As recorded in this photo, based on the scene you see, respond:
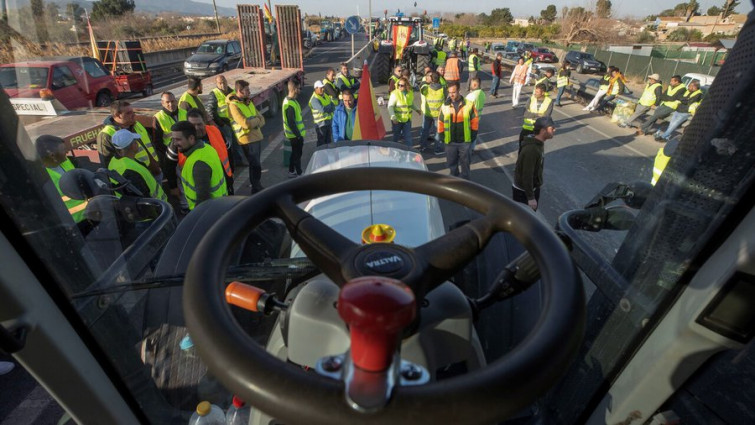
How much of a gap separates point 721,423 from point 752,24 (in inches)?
45.7

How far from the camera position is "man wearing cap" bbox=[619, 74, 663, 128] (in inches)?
370

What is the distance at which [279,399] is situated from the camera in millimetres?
623

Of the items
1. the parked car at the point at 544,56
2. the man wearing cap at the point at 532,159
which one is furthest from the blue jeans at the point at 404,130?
the parked car at the point at 544,56

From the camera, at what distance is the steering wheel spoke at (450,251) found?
102 centimetres

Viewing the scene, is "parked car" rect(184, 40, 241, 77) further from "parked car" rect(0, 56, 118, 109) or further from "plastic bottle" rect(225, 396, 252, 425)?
"plastic bottle" rect(225, 396, 252, 425)

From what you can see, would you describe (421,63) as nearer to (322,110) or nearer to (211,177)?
(322,110)

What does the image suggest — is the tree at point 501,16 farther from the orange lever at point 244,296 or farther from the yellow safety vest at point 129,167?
the orange lever at point 244,296

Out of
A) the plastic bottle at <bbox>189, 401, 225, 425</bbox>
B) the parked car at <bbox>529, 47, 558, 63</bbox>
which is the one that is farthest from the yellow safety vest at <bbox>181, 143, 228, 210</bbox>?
the parked car at <bbox>529, 47, 558, 63</bbox>

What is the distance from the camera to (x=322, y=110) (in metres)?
7.18

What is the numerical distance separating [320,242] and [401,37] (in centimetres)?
1617

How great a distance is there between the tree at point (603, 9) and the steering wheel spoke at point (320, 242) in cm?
2219

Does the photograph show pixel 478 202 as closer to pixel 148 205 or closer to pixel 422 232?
pixel 422 232

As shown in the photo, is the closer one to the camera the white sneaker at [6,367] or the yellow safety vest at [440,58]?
the white sneaker at [6,367]

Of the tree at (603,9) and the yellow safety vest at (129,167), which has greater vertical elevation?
the tree at (603,9)
